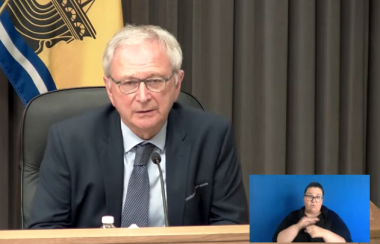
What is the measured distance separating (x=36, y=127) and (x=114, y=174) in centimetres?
34

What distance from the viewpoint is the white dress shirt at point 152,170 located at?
1916 millimetres

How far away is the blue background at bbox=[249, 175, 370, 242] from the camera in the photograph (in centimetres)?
123

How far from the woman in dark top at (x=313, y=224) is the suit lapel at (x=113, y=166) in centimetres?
80

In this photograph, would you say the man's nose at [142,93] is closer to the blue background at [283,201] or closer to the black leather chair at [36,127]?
the black leather chair at [36,127]

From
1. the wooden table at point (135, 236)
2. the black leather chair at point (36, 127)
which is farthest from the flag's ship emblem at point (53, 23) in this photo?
the wooden table at point (135, 236)

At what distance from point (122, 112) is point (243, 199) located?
50cm

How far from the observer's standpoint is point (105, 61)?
198cm

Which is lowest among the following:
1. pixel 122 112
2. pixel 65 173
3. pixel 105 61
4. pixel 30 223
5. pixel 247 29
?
pixel 30 223

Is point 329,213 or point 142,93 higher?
point 142,93

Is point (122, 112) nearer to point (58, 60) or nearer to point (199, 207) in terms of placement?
point (199, 207)

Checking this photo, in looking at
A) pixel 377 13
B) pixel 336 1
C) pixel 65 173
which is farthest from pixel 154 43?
pixel 377 13

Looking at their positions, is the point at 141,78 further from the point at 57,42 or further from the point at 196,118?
the point at 57,42

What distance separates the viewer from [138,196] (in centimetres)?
192

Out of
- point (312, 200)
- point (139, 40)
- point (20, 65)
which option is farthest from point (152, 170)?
point (20, 65)
